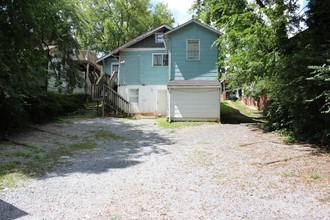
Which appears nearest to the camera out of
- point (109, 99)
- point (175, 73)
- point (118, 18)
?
point (175, 73)

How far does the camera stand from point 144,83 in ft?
78.8

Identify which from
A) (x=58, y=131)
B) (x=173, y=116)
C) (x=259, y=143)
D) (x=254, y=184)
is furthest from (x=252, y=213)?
(x=173, y=116)

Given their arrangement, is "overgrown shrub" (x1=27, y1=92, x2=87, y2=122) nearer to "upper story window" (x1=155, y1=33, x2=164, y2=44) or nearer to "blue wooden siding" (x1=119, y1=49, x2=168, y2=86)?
"blue wooden siding" (x1=119, y1=49, x2=168, y2=86)

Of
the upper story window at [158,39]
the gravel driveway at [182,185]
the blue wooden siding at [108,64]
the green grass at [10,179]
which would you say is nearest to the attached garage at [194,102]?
the upper story window at [158,39]

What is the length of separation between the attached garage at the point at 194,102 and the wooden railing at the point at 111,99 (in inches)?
214

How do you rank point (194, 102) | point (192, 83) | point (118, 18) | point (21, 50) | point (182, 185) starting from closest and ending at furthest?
point (182, 185)
point (21, 50)
point (194, 102)
point (192, 83)
point (118, 18)

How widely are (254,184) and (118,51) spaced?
19.8 metres

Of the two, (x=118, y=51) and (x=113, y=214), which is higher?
(x=118, y=51)

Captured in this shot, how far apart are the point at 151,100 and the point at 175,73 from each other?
397cm

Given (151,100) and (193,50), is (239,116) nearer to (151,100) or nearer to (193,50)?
(151,100)

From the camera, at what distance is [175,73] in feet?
68.7

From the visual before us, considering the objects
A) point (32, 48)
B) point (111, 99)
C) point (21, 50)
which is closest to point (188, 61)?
point (111, 99)

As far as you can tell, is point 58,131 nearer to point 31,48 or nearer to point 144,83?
point 31,48

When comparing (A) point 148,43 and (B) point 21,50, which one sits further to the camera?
(A) point 148,43
